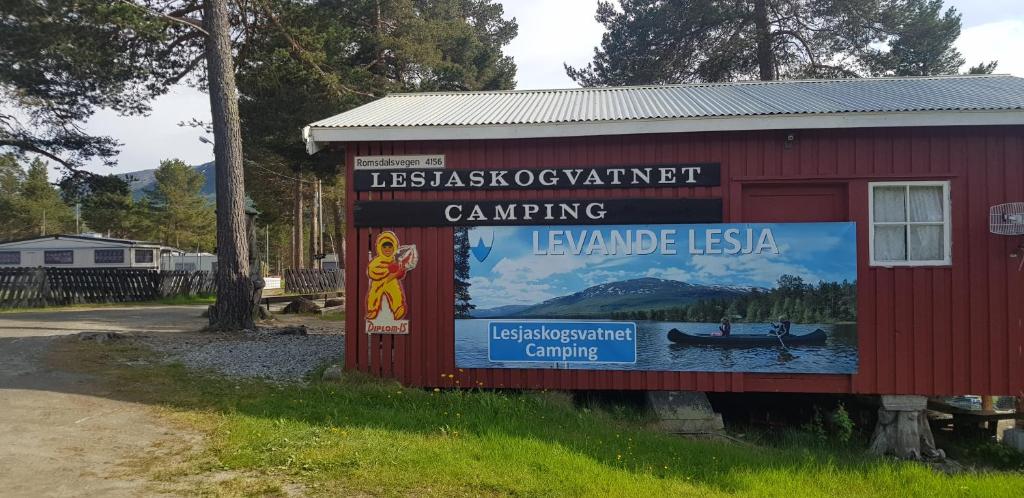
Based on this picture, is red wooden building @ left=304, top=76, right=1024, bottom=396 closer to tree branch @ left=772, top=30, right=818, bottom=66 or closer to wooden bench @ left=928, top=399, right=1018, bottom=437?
wooden bench @ left=928, top=399, right=1018, bottom=437

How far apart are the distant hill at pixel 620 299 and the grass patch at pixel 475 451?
3.11 feet

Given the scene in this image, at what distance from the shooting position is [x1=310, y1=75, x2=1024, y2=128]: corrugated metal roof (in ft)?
25.9

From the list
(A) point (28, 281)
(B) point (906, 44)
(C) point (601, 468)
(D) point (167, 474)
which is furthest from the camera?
(A) point (28, 281)

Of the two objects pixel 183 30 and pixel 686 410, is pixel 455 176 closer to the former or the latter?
pixel 686 410

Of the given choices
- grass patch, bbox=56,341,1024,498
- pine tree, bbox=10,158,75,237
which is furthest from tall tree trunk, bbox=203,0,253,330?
pine tree, bbox=10,158,75,237

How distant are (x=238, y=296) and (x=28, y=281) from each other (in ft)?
44.0

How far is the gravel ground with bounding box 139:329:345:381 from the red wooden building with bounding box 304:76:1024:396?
1284mm

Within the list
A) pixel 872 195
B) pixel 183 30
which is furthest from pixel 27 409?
pixel 183 30

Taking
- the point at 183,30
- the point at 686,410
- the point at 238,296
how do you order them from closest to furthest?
the point at 686,410, the point at 238,296, the point at 183,30

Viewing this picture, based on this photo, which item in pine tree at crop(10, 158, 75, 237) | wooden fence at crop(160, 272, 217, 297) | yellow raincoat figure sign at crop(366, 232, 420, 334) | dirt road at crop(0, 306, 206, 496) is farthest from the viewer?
pine tree at crop(10, 158, 75, 237)

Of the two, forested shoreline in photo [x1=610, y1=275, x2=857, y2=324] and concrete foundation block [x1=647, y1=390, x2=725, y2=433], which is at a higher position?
forested shoreline in photo [x1=610, y1=275, x2=857, y2=324]

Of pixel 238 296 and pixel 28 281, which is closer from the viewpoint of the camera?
pixel 238 296

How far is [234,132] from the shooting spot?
43.5ft

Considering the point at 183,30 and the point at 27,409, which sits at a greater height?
the point at 183,30
